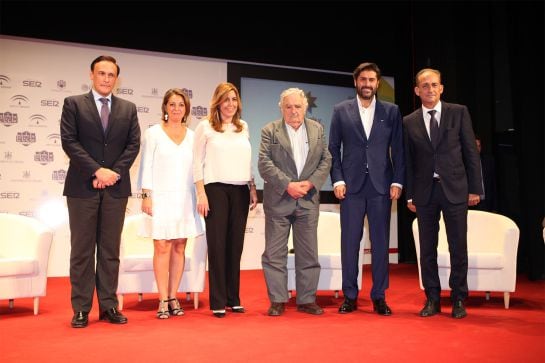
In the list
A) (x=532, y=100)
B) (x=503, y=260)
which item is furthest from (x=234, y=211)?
(x=532, y=100)

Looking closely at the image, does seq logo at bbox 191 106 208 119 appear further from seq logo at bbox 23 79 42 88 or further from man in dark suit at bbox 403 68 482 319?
man in dark suit at bbox 403 68 482 319

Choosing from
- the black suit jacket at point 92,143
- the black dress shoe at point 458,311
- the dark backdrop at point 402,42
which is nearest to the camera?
the black suit jacket at point 92,143

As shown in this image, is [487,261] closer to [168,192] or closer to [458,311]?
[458,311]

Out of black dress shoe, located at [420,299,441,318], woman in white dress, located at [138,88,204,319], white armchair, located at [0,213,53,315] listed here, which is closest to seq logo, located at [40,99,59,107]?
white armchair, located at [0,213,53,315]

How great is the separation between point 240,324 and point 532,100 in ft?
15.1

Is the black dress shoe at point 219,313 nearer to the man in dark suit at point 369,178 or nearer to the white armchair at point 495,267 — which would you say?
the man in dark suit at point 369,178

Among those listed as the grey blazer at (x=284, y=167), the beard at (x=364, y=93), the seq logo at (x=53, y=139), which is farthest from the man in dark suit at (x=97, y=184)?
the seq logo at (x=53, y=139)

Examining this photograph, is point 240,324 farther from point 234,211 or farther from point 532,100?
point 532,100

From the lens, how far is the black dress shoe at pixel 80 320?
3482mm

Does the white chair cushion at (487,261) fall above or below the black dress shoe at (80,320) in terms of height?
above

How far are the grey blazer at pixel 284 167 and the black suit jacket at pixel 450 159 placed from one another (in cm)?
64

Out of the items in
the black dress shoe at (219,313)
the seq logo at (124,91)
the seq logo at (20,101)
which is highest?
the seq logo at (124,91)

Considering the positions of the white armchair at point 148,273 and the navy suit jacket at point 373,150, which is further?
the white armchair at point 148,273

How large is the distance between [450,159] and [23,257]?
3.13m
